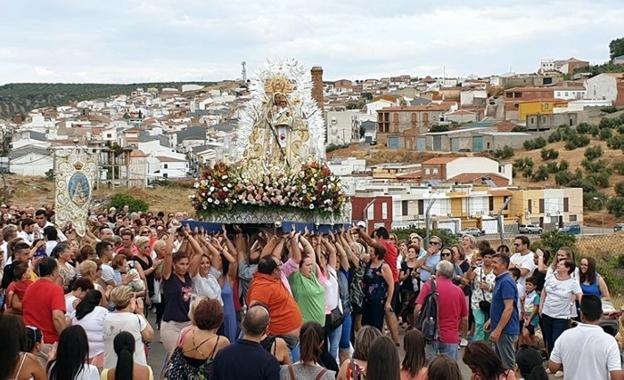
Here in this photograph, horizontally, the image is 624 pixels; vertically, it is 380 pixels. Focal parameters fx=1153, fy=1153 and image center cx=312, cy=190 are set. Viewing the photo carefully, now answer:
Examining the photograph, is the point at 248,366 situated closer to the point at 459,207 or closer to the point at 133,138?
Answer: the point at 459,207

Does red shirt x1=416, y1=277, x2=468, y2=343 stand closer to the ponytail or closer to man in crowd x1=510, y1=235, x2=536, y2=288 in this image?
man in crowd x1=510, y1=235, x2=536, y2=288

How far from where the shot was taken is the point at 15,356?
25.6ft

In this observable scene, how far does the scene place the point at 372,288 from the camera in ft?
44.3

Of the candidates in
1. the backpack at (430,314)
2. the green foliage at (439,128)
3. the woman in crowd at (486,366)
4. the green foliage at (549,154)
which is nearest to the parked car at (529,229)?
the green foliage at (549,154)

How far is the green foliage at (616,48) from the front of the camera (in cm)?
16688

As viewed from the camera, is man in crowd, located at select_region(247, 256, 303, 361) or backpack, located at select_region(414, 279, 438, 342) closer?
man in crowd, located at select_region(247, 256, 303, 361)

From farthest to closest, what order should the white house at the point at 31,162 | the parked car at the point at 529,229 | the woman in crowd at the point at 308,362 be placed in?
1. the white house at the point at 31,162
2. the parked car at the point at 529,229
3. the woman in crowd at the point at 308,362

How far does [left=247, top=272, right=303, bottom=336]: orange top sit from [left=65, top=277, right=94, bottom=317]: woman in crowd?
4.93 feet

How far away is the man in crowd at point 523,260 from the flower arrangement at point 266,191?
252 cm

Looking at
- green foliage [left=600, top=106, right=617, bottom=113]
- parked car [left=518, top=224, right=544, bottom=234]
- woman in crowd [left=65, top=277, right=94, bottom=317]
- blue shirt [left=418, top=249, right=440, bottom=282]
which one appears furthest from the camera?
green foliage [left=600, top=106, right=617, bottom=113]

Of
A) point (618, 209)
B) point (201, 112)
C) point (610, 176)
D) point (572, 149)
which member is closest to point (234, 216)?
point (618, 209)

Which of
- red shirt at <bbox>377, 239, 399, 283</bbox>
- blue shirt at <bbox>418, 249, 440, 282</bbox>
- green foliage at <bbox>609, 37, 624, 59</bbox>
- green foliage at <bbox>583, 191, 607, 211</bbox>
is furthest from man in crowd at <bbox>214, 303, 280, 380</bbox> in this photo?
green foliage at <bbox>609, 37, 624, 59</bbox>

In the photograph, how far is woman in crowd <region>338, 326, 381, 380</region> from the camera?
25.4 feet

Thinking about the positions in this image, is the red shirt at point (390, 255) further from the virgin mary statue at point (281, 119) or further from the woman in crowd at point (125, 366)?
the woman in crowd at point (125, 366)
